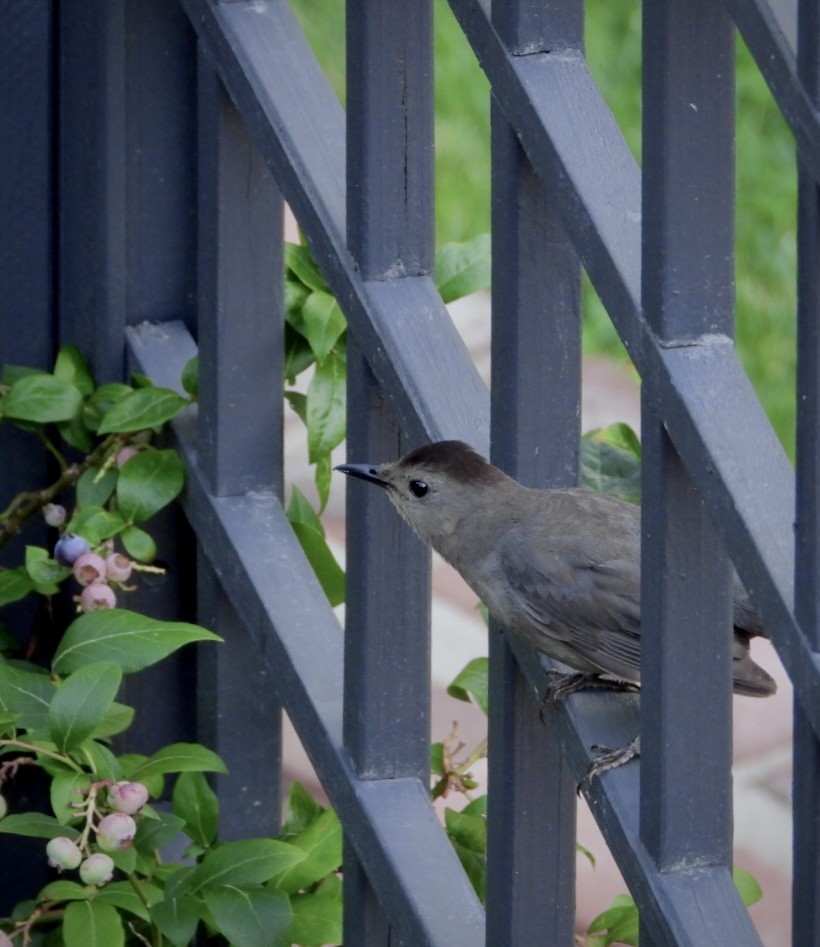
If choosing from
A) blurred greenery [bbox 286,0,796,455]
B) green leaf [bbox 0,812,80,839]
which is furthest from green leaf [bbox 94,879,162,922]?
blurred greenery [bbox 286,0,796,455]

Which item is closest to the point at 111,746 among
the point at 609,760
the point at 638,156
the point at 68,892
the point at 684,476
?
the point at 68,892

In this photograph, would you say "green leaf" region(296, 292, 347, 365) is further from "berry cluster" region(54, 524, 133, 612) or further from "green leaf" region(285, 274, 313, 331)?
"berry cluster" region(54, 524, 133, 612)

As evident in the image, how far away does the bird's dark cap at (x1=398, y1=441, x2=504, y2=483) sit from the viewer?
1914mm

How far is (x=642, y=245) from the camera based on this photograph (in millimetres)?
1523

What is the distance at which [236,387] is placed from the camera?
224 centimetres

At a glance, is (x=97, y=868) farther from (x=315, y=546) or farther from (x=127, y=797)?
(x=315, y=546)

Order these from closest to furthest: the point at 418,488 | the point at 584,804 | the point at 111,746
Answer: the point at 418,488, the point at 111,746, the point at 584,804

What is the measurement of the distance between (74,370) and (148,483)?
0.65 feet

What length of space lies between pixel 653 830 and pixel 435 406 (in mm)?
489

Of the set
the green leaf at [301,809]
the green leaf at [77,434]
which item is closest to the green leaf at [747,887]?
the green leaf at [301,809]

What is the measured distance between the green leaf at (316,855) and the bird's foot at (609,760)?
546mm

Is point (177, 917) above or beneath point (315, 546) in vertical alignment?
beneath

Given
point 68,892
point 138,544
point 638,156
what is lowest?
point 68,892

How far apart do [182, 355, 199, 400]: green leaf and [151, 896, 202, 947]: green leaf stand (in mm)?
634
